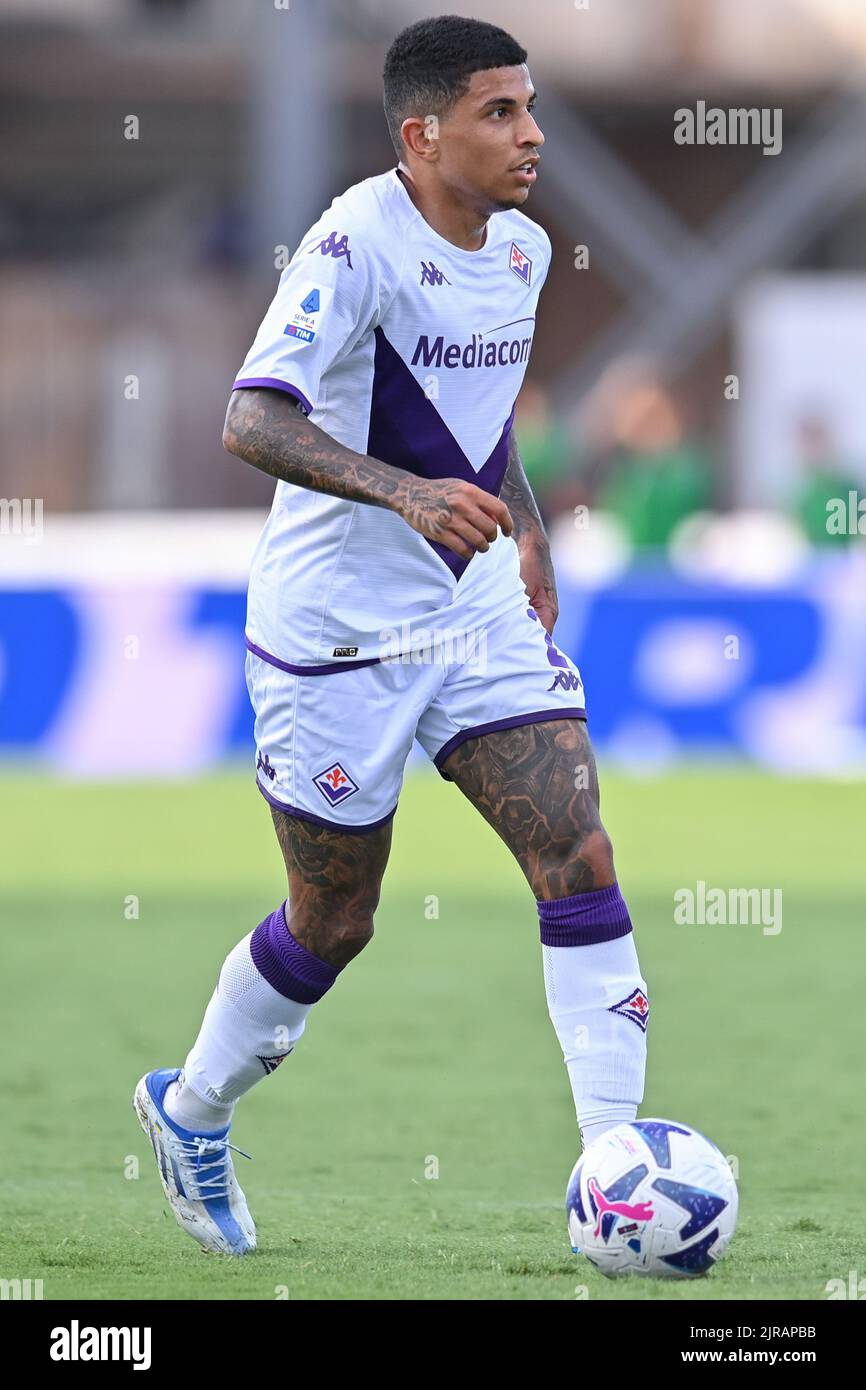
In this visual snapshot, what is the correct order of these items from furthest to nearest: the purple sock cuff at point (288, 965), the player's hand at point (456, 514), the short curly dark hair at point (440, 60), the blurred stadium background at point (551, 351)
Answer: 1. the blurred stadium background at point (551, 351)
2. the purple sock cuff at point (288, 965)
3. the short curly dark hair at point (440, 60)
4. the player's hand at point (456, 514)

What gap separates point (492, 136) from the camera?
4609 mm

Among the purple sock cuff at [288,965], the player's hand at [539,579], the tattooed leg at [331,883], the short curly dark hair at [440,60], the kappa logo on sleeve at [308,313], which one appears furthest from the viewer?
the player's hand at [539,579]

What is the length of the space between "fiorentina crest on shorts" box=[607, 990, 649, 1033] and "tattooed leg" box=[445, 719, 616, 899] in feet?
0.72

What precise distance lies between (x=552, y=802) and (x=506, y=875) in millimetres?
6379

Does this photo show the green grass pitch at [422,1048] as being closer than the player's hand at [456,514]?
No

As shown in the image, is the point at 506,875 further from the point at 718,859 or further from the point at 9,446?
the point at 9,446

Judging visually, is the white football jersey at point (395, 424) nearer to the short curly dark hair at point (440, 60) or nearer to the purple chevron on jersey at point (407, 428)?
the purple chevron on jersey at point (407, 428)

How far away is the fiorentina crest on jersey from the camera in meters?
4.86

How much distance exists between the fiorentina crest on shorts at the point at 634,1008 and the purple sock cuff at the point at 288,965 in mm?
659

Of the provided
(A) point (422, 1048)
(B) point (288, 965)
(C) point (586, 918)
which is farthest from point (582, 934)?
(A) point (422, 1048)

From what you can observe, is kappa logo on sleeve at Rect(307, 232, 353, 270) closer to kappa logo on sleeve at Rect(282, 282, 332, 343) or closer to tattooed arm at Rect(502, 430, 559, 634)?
kappa logo on sleeve at Rect(282, 282, 332, 343)

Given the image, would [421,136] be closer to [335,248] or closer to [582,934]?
[335,248]

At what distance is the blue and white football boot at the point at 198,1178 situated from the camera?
4.84m

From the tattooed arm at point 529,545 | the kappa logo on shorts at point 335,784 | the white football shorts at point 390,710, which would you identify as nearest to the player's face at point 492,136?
the tattooed arm at point 529,545
